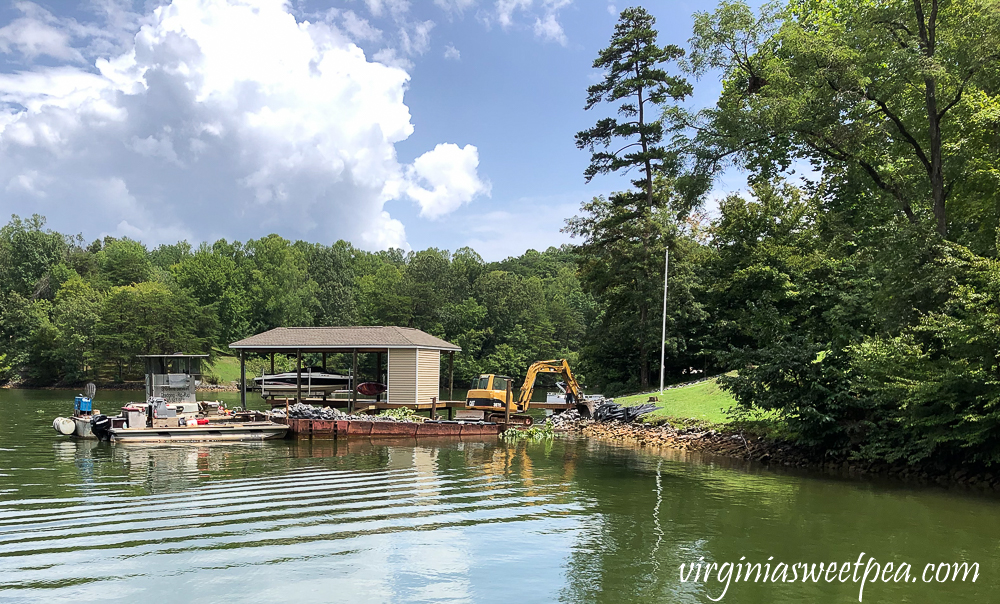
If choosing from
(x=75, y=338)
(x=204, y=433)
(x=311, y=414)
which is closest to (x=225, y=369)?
(x=75, y=338)

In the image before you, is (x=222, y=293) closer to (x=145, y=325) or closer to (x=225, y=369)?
(x=225, y=369)

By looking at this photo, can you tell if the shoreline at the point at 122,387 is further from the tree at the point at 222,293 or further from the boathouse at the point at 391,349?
the boathouse at the point at 391,349

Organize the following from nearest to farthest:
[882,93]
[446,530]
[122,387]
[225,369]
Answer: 1. [446,530]
2. [882,93]
3. [122,387]
4. [225,369]

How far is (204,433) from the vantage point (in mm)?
22578

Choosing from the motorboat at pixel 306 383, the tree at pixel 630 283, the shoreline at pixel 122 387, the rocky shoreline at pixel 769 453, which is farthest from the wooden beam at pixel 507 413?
the shoreline at pixel 122 387

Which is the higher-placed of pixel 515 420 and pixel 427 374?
pixel 427 374

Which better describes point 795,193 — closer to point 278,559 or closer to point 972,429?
point 972,429

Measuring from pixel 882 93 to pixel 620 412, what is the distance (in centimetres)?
1651

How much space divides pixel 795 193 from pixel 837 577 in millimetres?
31438

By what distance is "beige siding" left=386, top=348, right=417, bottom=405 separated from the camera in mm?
28422

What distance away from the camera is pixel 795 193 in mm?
36188

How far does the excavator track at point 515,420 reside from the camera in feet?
91.4

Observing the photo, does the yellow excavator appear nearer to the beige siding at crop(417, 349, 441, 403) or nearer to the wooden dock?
the wooden dock

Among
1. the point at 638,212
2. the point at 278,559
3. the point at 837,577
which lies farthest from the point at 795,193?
the point at 278,559
